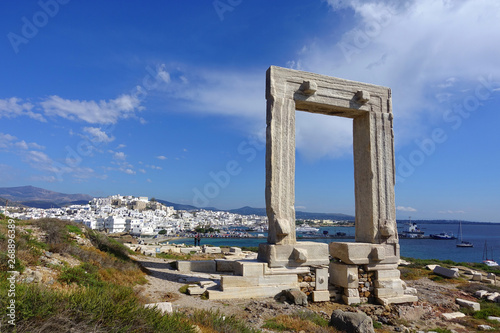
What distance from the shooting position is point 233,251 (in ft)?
70.3

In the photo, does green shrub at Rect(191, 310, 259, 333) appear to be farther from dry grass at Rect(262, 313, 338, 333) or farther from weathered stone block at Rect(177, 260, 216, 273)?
weathered stone block at Rect(177, 260, 216, 273)

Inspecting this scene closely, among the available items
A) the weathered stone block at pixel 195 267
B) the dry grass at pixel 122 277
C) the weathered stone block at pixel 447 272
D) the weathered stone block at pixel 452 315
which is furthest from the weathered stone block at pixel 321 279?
the weathered stone block at pixel 447 272

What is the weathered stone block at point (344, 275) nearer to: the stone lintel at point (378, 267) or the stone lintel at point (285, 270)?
the stone lintel at point (378, 267)

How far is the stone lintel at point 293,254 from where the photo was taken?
8781 mm

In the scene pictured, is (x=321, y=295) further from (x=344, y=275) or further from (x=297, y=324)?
(x=297, y=324)

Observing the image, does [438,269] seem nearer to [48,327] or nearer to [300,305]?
[300,305]

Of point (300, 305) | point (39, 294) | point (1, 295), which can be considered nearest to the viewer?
Answer: point (1, 295)

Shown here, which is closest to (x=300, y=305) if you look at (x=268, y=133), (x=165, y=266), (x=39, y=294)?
(x=268, y=133)

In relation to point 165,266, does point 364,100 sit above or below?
above

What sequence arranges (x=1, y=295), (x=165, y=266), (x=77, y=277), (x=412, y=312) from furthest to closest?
(x=165, y=266)
(x=412, y=312)
(x=77, y=277)
(x=1, y=295)

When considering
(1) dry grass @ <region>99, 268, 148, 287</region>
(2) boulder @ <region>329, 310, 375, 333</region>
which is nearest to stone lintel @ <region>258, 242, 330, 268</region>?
(2) boulder @ <region>329, 310, 375, 333</region>

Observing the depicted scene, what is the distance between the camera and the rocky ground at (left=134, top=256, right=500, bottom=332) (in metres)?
7.32

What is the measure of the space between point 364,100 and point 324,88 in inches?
57.2

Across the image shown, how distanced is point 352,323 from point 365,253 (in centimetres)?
366
